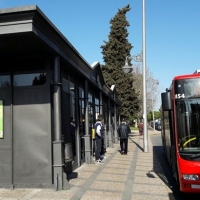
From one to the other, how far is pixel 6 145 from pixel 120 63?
25170 millimetres

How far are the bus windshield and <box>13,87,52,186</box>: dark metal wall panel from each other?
3.05 meters

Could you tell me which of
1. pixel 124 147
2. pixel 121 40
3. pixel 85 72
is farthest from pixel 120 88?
pixel 85 72

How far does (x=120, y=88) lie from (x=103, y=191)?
2417 cm

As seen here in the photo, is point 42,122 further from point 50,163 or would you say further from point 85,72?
point 85,72

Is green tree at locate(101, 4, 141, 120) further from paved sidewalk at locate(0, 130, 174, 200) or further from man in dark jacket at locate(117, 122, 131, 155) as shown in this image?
paved sidewalk at locate(0, 130, 174, 200)

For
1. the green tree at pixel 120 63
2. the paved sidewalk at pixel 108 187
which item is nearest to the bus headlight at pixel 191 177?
the paved sidewalk at pixel 108 187

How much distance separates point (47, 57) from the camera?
7.06 m

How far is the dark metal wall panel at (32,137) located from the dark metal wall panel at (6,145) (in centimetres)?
14

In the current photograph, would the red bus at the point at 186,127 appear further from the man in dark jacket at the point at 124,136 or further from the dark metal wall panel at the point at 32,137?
Answer: the man in dark jacket at the point at 124,136

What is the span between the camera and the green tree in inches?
1193

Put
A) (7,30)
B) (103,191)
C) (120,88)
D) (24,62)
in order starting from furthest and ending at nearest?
(120,88)
(24,62)
(103,191)
(7,30)

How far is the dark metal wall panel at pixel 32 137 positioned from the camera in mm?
6828

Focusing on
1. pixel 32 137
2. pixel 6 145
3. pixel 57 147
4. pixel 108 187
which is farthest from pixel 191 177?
pixel 6 145

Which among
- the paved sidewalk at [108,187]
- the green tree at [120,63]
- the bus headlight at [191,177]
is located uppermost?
the green tree at [120,63]
